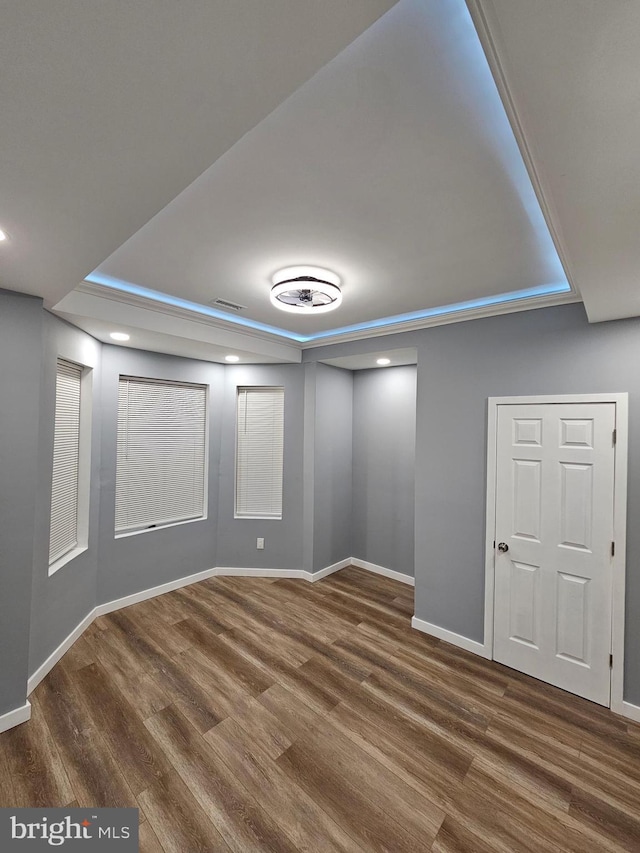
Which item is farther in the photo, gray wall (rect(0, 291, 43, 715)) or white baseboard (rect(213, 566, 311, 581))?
white baseboard (rect(213, 566, 311, 581))

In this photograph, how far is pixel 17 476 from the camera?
2.16m

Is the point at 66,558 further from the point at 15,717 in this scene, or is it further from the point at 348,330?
the point at 348,330

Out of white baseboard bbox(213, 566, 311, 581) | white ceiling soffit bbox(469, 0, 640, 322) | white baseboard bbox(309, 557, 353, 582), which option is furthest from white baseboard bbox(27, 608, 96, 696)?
white ceiling soffit bbox(469, 0, 640, 322)

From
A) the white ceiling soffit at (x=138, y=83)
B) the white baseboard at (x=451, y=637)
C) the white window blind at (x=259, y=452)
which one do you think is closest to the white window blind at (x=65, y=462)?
the white window blind at (x=259, y=452)

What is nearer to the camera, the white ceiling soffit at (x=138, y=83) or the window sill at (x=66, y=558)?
the white ceiling soffit at (x=138, y=83)

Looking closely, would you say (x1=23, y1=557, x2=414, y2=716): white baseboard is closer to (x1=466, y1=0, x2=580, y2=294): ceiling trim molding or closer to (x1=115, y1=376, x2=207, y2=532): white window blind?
(x1=115, y1=376, x2=207, y2=532): white window blind

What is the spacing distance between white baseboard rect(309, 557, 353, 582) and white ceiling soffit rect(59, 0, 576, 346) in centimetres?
305

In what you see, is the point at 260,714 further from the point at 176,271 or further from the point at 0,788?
the point at 176,271

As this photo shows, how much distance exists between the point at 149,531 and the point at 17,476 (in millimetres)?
1756

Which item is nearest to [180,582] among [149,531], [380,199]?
[149,531]

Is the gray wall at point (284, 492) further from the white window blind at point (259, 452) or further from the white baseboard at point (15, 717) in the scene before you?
the white baseboard at point (15, 717)

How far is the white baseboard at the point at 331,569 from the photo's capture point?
4281 mm

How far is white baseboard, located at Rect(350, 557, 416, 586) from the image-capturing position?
439 centimetres

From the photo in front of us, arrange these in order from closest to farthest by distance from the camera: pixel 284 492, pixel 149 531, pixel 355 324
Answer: pixel 355 324 → pixel 149 531 → pixel 284 492
